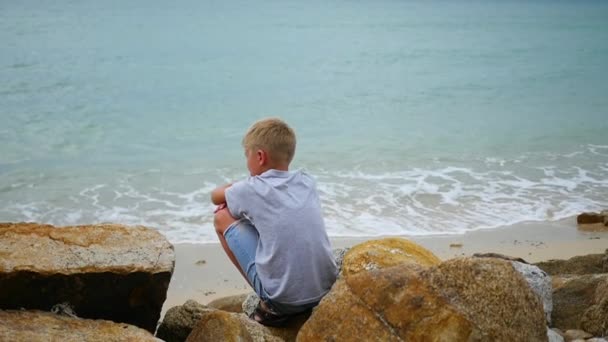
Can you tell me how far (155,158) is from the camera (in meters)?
11.6

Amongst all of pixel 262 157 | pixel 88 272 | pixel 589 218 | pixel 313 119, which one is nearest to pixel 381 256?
pixel 262 157

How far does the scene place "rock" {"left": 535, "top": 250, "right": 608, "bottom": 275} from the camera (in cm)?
540

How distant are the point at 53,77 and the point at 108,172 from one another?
29.2 ft

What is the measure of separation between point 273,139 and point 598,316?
1.78 m


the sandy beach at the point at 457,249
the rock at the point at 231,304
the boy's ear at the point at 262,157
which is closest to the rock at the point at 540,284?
the boy's ear at the point at 262,157

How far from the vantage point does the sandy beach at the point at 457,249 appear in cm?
646

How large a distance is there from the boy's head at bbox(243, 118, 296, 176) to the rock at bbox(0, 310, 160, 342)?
3.27 ft

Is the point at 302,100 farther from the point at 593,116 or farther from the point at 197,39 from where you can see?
the point at 197,39

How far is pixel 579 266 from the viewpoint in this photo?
5504 mm

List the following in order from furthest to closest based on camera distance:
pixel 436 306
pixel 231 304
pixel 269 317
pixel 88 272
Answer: pixel 231 304 < pixel 269 317 < pixel 88 272 < pixel 436 306

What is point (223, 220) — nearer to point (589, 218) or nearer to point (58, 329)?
point (58, 329)

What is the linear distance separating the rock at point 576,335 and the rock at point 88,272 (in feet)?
6.22

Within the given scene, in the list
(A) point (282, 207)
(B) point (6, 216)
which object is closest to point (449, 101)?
(B) point (6, 216)

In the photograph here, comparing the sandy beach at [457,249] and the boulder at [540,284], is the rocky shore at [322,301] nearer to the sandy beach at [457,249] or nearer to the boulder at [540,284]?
the boulder at [540,284]
